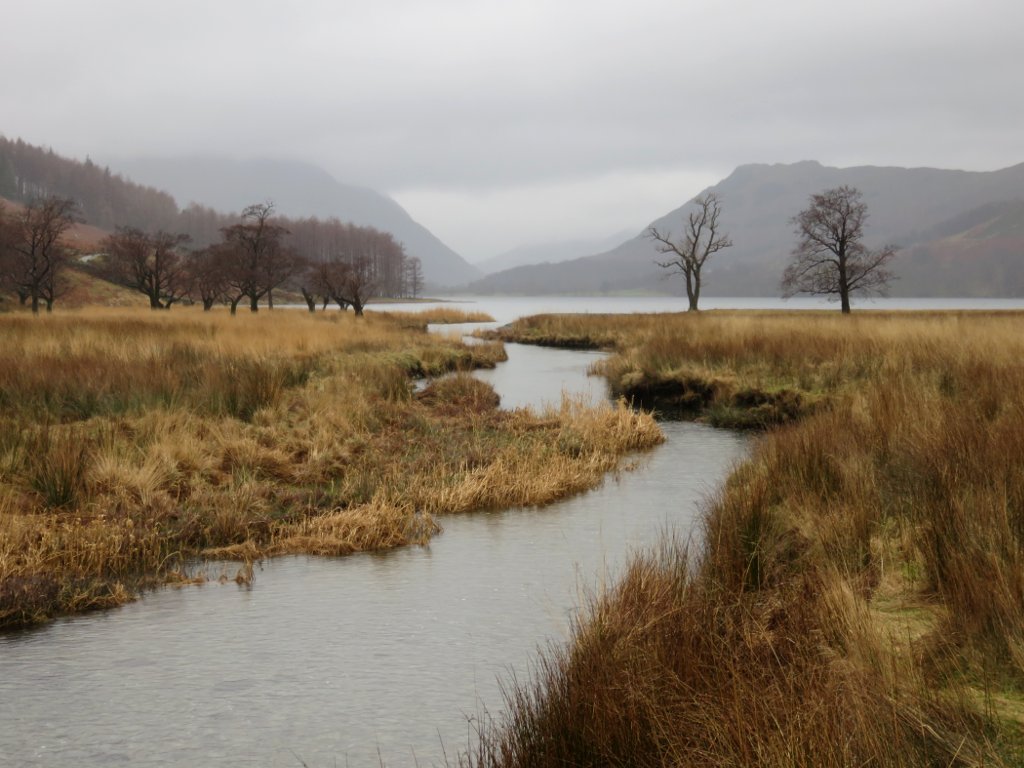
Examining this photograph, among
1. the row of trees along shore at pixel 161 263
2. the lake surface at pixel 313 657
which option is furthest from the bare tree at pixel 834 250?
the lake surface at pixel 313 657

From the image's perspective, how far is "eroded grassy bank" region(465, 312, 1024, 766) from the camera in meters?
3.72

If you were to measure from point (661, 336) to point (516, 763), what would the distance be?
2518 cm

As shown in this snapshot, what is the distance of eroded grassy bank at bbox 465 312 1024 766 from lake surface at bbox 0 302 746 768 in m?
0.81

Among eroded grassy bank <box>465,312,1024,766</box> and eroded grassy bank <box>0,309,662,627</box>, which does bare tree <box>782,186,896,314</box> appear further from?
eroded grassy bank <box>465,312,1024,766</box>

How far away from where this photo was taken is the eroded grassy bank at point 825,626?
12.2ft

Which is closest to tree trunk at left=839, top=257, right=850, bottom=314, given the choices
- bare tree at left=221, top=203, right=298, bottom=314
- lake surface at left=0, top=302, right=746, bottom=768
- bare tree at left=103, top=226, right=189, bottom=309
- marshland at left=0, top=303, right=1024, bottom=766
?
marshland at left=0, top=303, right=1024, bottom=766

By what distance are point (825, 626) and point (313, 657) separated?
403cm

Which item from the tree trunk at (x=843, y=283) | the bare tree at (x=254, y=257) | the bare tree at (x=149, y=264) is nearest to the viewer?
the tree trunk at (x=843, y=283)

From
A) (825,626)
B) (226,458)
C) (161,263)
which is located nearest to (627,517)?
(825,626)

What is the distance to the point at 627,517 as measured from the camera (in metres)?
10.5

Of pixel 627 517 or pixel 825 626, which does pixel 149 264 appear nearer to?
pixel 627 517

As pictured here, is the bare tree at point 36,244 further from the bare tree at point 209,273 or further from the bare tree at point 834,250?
the bare tree at point 834,250

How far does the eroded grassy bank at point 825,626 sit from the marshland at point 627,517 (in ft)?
0.08

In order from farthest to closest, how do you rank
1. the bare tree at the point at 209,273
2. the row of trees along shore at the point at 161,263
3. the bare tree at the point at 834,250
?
the bare tree at the point at 209,273, the bare tree at the point at 834,250, the row of trees along shore at the point at 161,263
